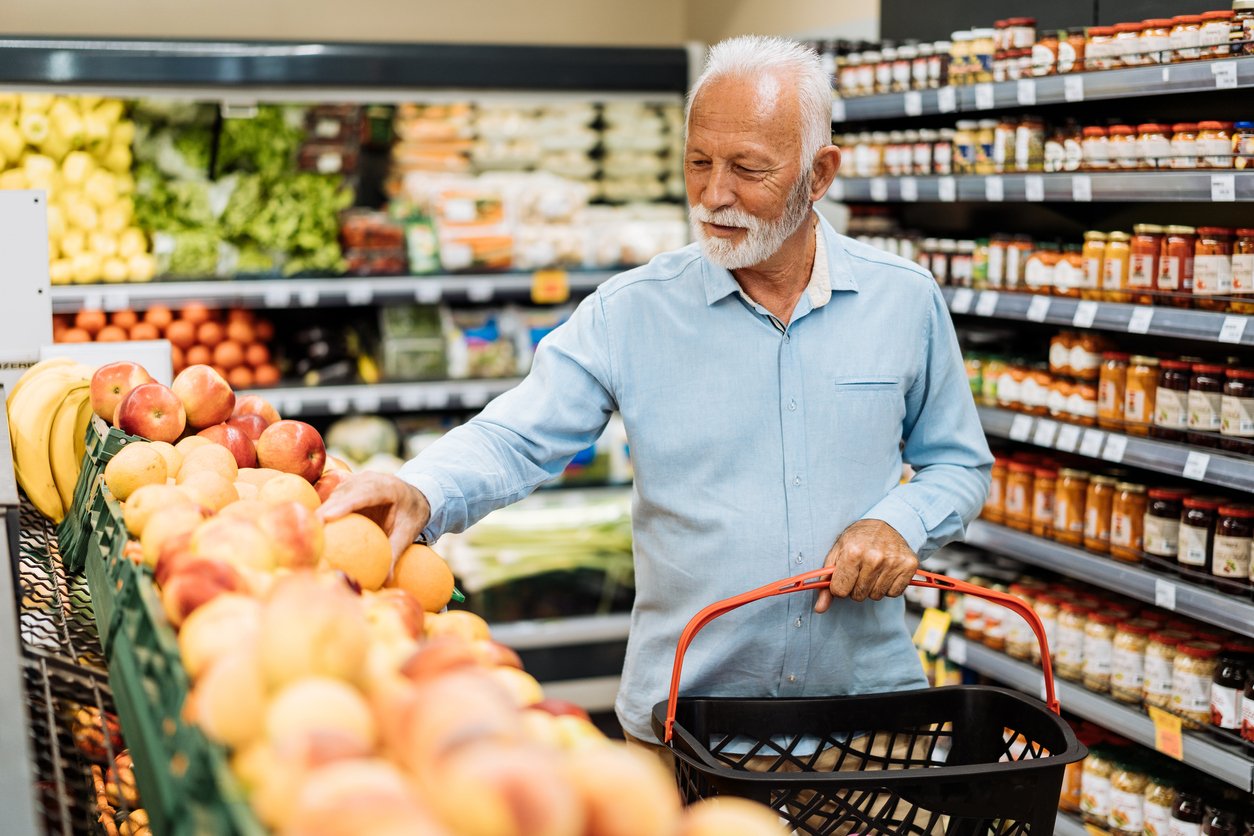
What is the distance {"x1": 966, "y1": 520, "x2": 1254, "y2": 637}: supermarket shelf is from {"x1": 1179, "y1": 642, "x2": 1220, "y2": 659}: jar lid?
0.06 metres

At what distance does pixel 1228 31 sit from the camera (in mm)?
2809

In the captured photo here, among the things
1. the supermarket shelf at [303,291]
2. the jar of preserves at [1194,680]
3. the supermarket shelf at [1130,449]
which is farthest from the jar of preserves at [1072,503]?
the supermarket shelf at [303,291]

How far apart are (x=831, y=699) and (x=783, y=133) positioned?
89cm

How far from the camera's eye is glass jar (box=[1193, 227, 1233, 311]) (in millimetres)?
2975

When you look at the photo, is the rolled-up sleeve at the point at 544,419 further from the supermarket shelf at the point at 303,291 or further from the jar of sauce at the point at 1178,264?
the supermarket shelf at the point at 303,291

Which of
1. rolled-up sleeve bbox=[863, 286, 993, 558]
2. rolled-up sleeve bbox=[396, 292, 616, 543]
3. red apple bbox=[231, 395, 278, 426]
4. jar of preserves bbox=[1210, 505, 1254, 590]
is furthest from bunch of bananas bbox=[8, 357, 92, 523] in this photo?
jar of preserves bbox=[1210, 505, 1254, 590]

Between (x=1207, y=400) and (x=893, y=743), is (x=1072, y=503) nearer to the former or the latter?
(x=1207, y=400)

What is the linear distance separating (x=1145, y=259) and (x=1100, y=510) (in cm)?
69

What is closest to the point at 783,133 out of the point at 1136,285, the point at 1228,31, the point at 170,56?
the point at 1228,31

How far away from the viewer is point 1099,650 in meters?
3.46

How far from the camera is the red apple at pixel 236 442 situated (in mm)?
1883

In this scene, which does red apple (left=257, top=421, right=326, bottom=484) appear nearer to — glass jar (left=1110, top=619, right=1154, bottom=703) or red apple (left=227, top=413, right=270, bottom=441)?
red apple (left=227, top=413, right=270, bottom=441)

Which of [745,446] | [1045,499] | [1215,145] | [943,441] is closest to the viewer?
[745,446]

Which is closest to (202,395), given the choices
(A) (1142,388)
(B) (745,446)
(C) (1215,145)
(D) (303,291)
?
(B) (745,446)
